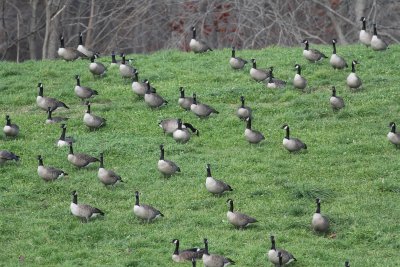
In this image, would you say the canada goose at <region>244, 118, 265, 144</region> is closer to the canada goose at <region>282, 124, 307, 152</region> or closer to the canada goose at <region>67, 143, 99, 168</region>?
the canada goose at <region>282, 124, 307, 152</region>

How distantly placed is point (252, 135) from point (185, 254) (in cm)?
625

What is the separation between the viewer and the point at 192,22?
36.3 meters

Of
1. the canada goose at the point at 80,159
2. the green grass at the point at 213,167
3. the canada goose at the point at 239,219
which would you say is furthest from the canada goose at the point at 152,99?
the canada goose at the point at 239,219

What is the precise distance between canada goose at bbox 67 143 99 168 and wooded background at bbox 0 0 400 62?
1361 cm

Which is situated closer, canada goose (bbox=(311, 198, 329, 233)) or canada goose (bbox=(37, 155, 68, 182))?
canada goose (bbox=(311, 198, 329, 233))

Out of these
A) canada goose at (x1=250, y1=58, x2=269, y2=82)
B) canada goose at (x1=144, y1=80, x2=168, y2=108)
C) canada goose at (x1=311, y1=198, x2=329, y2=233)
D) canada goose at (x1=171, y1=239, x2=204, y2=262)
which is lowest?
canada goose at (x1=171, y1=239, x2=204, y2=262)

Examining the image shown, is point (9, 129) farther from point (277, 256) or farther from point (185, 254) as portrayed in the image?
point (277, 256)

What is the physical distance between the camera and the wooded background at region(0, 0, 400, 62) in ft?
118

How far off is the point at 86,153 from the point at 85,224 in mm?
3831

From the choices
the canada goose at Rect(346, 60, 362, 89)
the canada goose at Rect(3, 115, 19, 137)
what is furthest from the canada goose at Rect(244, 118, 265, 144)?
the canada goose at Rect(3, 115, 19, 137)

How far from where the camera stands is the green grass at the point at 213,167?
56.6 feet

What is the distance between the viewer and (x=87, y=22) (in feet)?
142

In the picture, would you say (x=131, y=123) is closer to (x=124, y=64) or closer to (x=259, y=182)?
(x=124, y=64)

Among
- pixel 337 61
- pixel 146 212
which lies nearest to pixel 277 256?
pixel 146 212
